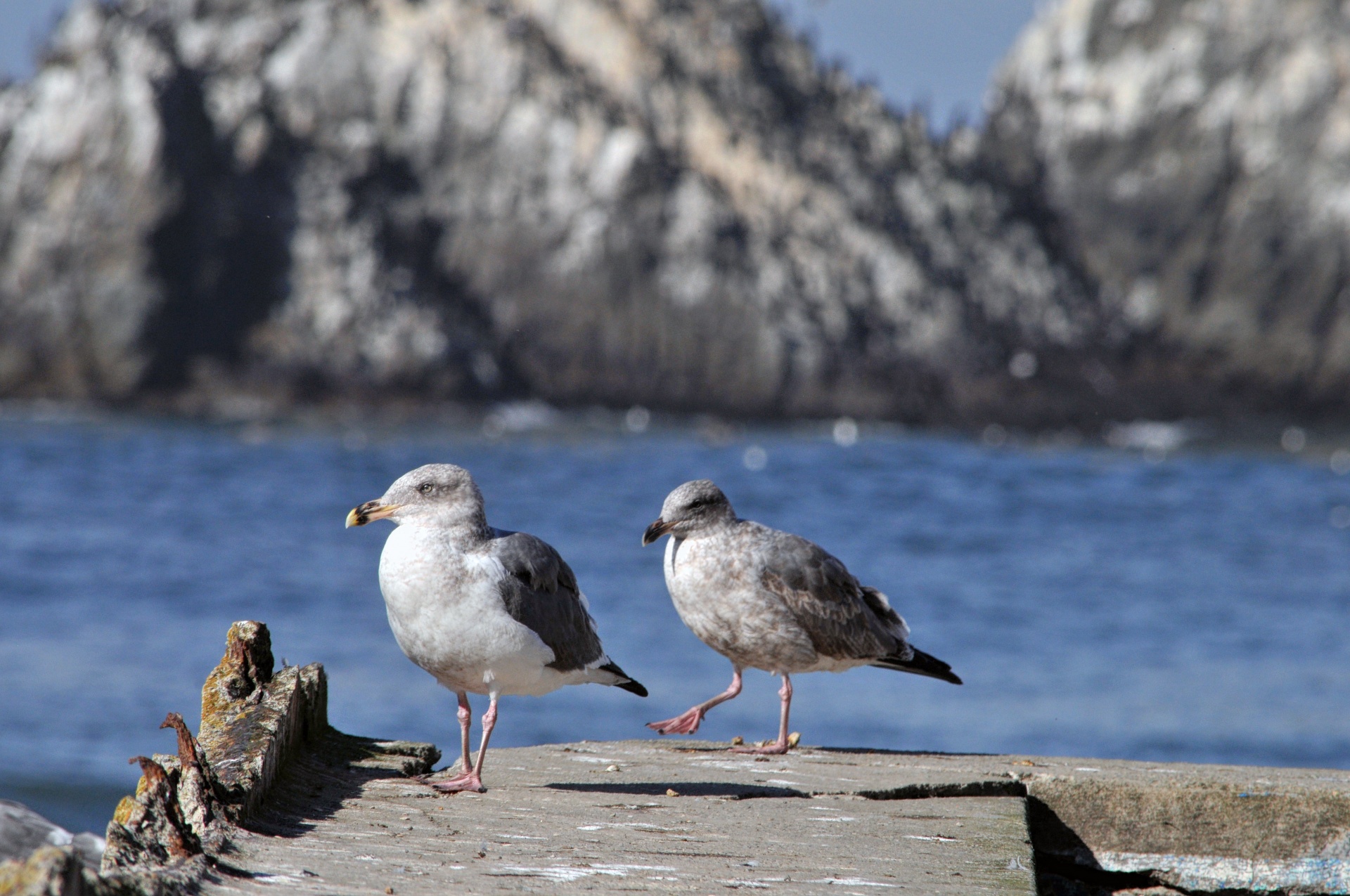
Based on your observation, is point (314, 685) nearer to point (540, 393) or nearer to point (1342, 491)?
point (1342, 491)

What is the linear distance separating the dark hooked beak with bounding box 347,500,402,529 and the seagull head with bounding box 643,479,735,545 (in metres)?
1.79

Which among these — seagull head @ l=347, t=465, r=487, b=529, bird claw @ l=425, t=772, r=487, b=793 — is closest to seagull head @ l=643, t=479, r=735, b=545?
seagull head @ l=347, t=465, r=487, b=529

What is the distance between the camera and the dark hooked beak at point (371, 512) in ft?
19.5

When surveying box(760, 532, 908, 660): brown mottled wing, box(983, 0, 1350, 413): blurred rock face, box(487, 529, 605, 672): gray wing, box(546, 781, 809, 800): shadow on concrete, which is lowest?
box(546, 781, 809, 800): shadow on concrete

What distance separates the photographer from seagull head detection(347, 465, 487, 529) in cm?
589

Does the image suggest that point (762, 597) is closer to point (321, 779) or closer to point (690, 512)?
point (690, 512)

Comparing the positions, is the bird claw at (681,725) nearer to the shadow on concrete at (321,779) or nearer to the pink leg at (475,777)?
the shadow on concrete at (321,779)

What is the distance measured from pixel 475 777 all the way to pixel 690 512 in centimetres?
211

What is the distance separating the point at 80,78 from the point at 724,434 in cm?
4117

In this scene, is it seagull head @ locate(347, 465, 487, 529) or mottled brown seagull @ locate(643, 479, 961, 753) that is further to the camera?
mottled brown seagull @ locate(643, 479, 961, 753)

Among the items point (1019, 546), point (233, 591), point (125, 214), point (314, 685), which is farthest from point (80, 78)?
point (314, 685)

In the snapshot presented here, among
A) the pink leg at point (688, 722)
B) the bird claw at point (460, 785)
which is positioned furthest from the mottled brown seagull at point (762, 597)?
the bird claw at point (460, 785)

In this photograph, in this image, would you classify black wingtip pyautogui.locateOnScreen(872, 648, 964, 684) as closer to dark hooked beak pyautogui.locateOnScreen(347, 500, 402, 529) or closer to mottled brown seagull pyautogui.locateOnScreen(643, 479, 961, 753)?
mottled brown seagull pyautogui.locateOnScreen(643, 479, 961, 753)

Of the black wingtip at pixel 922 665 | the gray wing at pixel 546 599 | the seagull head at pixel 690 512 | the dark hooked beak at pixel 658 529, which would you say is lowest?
the gray wing at pixel 546 599
